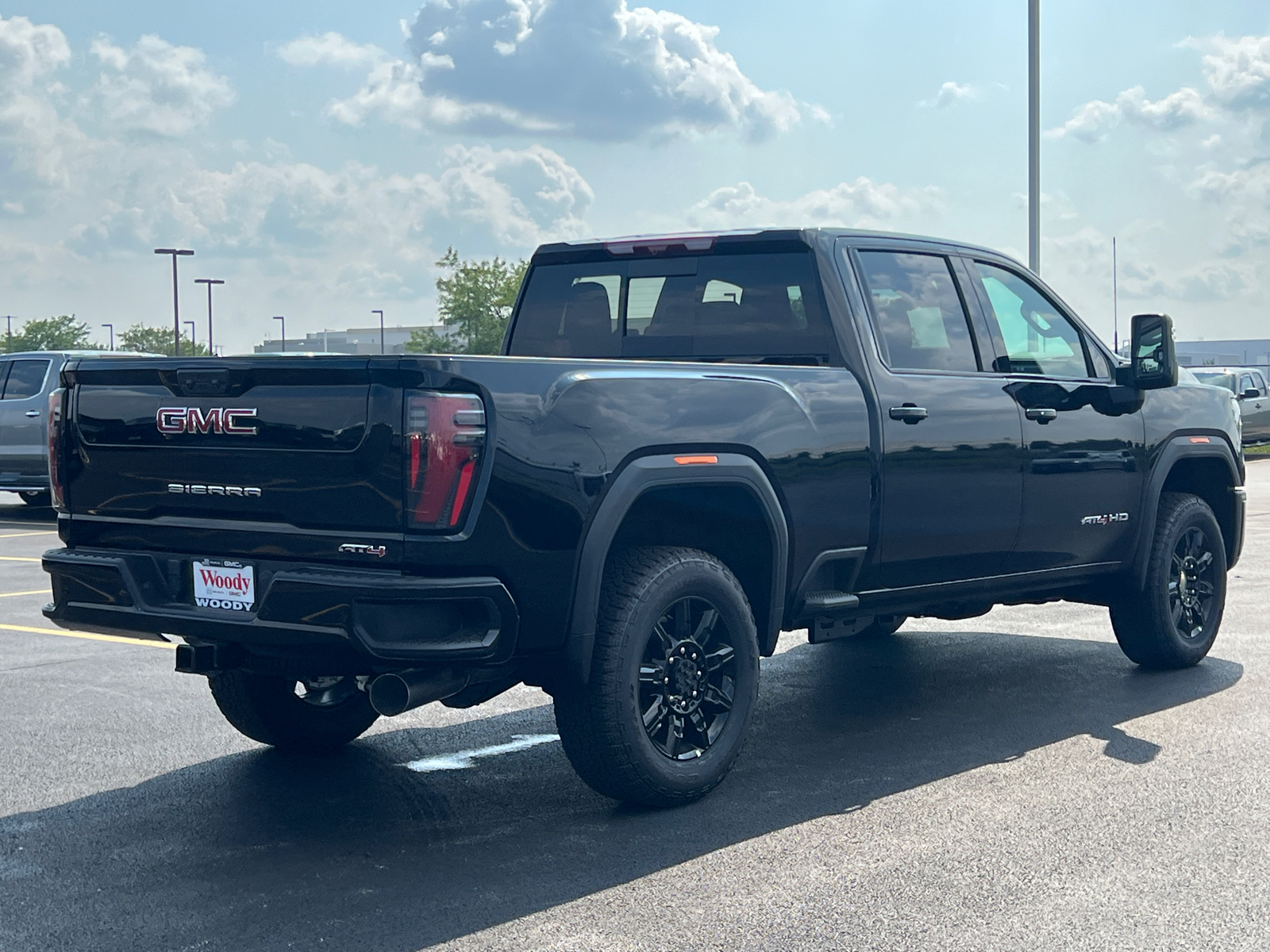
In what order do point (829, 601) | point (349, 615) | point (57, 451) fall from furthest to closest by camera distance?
point (829, 601)
point (57, 451)
point (349, 615)

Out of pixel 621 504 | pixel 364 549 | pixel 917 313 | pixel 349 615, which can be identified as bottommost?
pixel 349 615

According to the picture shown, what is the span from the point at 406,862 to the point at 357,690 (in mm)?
1041

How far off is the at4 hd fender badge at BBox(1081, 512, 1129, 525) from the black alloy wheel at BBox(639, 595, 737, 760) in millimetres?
2379

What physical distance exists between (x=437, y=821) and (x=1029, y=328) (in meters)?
3.65

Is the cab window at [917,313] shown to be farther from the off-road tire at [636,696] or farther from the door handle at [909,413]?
the off-road tire at [636,696]

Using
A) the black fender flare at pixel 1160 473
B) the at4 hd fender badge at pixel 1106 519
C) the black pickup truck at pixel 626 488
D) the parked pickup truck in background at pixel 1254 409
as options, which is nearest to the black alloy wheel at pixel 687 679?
the black pickup truck at pixel 626 488

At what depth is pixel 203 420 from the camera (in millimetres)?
4938

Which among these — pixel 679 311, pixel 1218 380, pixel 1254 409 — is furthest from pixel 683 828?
pixel 1254 409

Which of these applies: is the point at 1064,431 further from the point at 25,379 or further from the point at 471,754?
the point at 25,379

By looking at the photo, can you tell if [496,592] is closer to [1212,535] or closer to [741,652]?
[741,652]

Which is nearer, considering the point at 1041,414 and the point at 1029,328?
the point at 1041,414

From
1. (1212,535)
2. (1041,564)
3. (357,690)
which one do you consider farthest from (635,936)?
(1212,535)

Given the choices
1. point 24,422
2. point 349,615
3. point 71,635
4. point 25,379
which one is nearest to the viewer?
point 349,615

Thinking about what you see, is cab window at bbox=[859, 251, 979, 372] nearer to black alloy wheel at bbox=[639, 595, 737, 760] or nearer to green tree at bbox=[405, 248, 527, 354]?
black alloy wheel at bbox=[639, 595, 737, 760]
